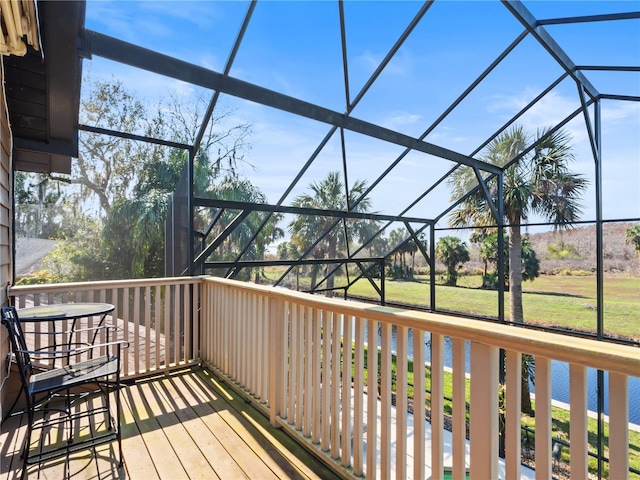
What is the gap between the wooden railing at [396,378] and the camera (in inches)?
40.5

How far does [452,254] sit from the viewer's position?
25.7ft

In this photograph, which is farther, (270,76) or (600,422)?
(600,422)

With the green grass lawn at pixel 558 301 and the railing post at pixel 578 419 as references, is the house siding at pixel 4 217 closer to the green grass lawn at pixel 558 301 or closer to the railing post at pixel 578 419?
the railing post at pixel 578 419

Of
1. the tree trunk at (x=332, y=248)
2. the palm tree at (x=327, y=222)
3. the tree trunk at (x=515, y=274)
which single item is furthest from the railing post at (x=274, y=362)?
the tree trunk at (x=515, y=274)

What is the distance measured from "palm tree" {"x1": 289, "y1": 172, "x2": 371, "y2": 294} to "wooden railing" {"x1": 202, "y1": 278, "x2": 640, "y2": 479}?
9.30 ft

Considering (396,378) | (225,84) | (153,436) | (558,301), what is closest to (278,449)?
(153,436)

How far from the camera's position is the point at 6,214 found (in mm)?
2674

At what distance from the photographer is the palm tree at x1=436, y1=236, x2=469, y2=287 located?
25.2 ft

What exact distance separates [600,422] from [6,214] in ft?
24.9

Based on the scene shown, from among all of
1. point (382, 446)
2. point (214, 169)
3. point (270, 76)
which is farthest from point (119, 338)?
point (270, 76)

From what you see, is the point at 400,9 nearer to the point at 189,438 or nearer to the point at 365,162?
the point at 365,162

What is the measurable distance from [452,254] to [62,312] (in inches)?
290

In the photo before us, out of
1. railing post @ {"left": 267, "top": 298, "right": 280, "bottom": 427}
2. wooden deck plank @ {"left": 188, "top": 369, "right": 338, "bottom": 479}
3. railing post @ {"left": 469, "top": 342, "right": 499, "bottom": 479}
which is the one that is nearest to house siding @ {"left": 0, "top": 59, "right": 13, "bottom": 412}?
wooden deck plank @ {"left": 188, "top": 369, "right": 338, "bottom": 479}

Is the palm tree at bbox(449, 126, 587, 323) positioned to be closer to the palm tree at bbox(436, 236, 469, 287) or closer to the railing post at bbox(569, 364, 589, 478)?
the palm tree at bbox(436, 236, 469, 287)
